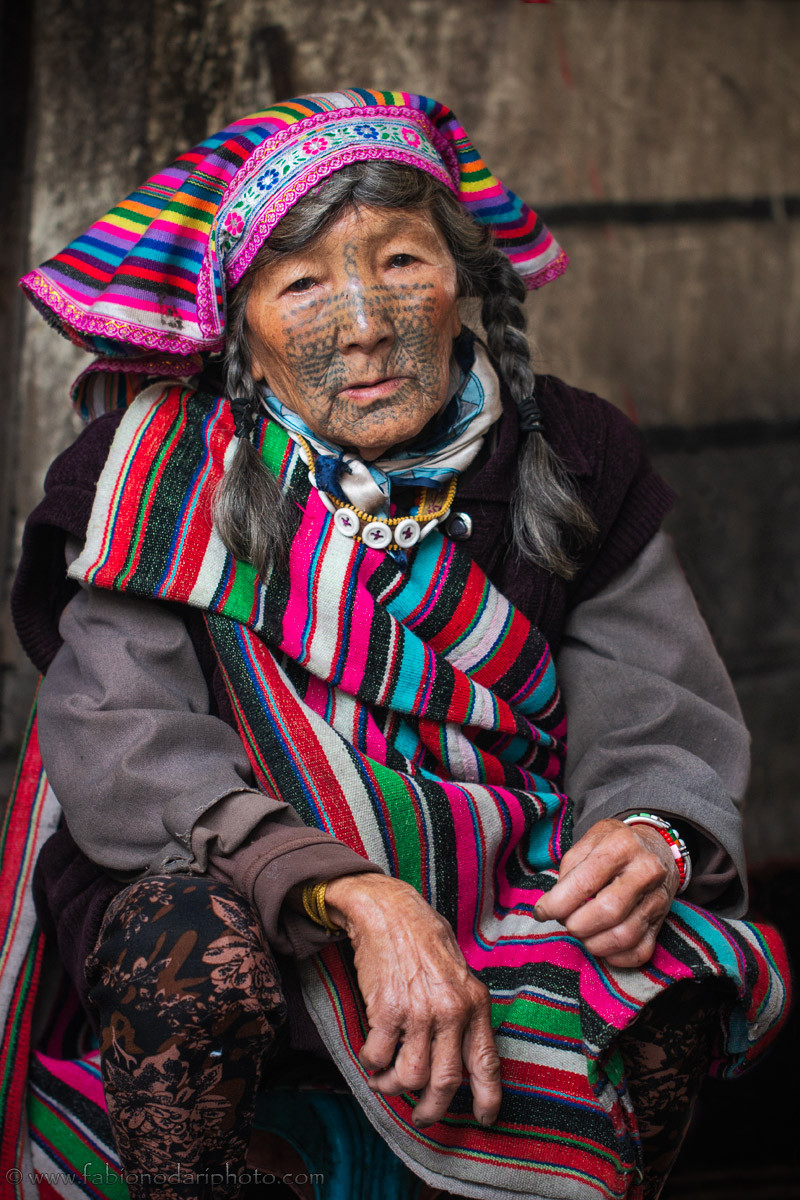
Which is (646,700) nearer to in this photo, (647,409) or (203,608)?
(203,608)

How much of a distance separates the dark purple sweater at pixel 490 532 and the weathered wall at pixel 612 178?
91cm

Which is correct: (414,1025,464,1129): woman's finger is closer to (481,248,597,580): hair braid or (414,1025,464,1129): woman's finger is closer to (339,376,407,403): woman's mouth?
(481,248,597,580): hair braid

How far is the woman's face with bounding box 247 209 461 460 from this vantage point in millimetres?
1587

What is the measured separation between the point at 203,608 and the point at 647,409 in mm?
1690

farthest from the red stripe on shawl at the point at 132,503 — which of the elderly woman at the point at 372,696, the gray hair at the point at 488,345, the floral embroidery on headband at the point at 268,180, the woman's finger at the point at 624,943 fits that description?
the woman's finger at the point at 624,943

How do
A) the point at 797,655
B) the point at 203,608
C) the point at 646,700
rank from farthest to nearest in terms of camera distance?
the point at 797,655, the point at 646,700, the point at 203,608

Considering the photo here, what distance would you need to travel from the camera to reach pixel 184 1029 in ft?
3.94

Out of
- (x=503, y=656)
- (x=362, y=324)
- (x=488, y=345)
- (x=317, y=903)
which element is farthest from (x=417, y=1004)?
(x=488, y=345)

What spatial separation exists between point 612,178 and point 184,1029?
90.8 inches

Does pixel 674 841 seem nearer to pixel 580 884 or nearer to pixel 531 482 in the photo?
pixel 580 884

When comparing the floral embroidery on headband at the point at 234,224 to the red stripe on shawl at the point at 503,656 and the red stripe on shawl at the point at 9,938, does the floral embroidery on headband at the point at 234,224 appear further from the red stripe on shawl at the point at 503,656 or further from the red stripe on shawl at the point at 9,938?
the red stripe on shawl at the point at 9,938

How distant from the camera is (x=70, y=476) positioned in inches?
64.9

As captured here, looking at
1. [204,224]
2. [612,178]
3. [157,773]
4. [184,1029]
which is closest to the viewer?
[184,1029]

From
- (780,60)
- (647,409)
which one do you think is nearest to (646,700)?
(647,409)
